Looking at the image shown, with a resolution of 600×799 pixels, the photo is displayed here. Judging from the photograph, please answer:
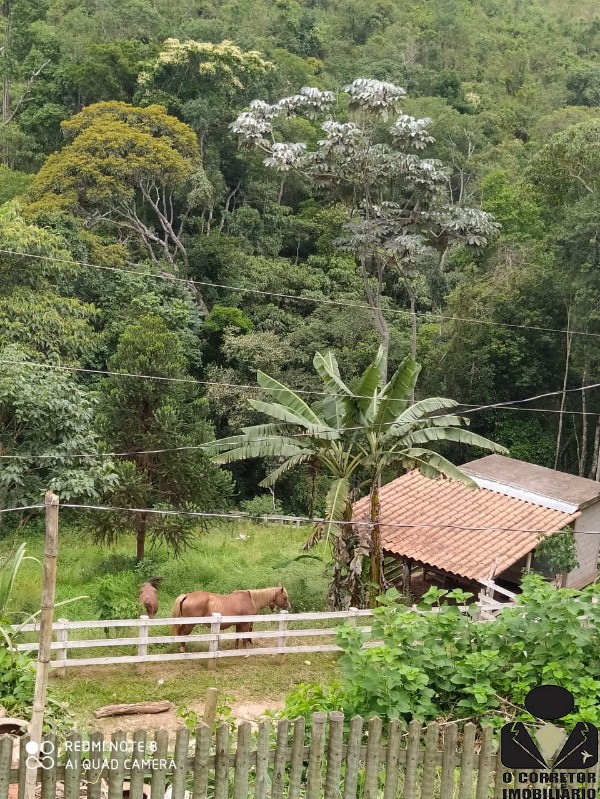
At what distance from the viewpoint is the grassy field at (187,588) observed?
30.1 ft

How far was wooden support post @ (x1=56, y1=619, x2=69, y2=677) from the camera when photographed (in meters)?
8.94

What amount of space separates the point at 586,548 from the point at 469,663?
12.4 m

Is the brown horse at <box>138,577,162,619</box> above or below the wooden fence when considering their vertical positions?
below

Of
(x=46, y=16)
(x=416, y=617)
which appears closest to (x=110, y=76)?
(x=46, y=16)

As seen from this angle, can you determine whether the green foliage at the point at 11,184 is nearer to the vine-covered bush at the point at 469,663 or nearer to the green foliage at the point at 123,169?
the green foliage at the point at 123,169

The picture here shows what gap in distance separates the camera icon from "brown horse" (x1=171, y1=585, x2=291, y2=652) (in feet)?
17.3

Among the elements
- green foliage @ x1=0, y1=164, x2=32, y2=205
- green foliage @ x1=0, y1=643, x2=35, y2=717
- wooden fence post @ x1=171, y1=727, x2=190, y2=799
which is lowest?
green foliage @ x1=0, y1=643, x2=35, y2=717

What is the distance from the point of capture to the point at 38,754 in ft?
16.7

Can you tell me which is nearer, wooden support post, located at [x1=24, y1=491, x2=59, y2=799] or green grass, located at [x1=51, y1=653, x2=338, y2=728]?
wooden support post, located at [x1=24, y1=491, x2=59, y2=799]

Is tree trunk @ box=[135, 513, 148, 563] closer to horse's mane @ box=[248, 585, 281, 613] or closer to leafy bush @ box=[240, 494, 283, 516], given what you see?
horse's mane @ box=[248, 585, 281, 613]

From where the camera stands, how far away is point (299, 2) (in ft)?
180

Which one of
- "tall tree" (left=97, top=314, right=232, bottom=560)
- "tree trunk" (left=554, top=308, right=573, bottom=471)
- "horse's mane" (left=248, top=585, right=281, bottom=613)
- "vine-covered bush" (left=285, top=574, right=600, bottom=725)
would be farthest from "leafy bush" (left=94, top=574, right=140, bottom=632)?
"tree trunk" (left=554, top=308, right=573, bottom=471)

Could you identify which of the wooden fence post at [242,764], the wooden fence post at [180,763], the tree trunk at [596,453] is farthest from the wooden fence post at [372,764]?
the tree trunk at [596,453]

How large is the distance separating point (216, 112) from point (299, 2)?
2413 cm
